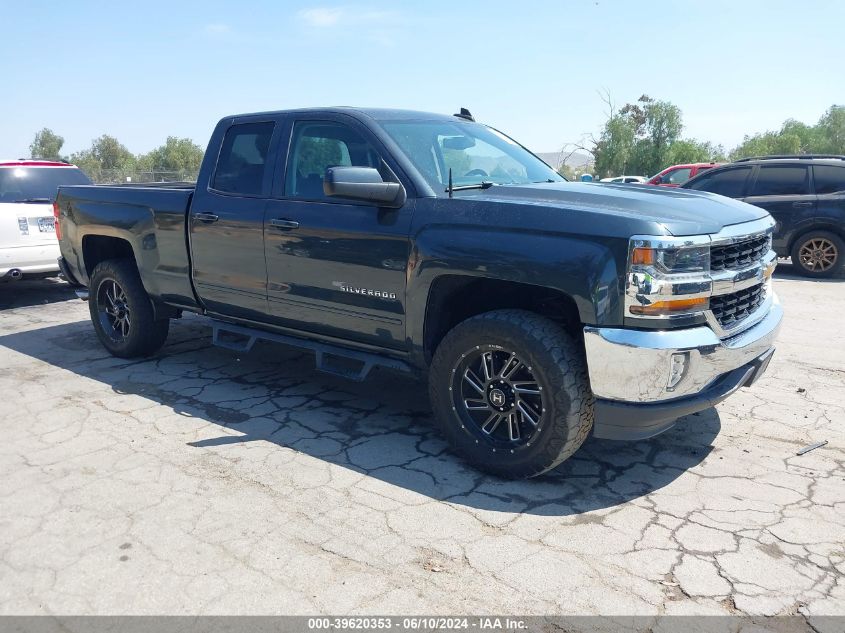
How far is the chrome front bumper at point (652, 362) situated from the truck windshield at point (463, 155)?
1377mm

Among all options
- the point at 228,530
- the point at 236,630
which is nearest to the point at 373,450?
the point at 228,530

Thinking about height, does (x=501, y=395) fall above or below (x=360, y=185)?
below

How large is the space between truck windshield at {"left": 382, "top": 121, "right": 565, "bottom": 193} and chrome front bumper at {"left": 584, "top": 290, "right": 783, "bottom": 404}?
1377 mm

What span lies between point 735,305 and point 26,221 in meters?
7.89

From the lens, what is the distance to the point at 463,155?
14.2 ft

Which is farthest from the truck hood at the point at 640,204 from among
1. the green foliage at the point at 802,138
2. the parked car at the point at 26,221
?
the green foliage at the point at 802,138

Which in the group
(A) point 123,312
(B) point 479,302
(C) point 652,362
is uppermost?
(B) point 479,302

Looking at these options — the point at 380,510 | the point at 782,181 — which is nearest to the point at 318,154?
the point at 380,510

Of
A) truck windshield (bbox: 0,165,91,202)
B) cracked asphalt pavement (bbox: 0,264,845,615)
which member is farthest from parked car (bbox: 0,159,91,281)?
cracked asphalt pavement (bbox: 0,264,845,615)

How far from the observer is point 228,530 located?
314 centimetres

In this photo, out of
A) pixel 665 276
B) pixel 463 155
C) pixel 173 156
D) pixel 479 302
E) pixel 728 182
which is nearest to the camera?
pixel 665 276

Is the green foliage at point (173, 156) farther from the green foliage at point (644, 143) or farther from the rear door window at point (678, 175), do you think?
the rear door window at point (678, 175)

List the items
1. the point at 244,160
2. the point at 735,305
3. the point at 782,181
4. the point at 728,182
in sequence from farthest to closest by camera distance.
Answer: the point at 728,182 → the point at 782,181 → the point at 244,160 → the point at 735,305

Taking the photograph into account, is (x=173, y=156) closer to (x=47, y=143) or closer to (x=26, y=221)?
(x=47, y=143)
